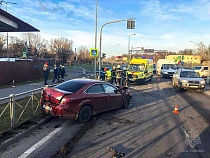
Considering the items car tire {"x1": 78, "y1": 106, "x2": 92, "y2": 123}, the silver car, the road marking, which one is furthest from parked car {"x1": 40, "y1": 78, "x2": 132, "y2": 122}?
the silver car

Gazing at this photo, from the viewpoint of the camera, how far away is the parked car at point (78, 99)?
6.10 m

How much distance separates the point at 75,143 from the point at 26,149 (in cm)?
113

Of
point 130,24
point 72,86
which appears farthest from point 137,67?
point 72,86

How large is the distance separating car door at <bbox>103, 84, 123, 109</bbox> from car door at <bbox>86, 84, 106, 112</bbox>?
25 cm

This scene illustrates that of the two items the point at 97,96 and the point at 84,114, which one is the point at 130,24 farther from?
the point at 84,114

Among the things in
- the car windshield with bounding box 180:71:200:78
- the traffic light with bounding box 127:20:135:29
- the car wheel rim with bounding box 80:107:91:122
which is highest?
the traffic light with bounding box 127:20:135:29

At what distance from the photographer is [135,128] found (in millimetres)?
6066

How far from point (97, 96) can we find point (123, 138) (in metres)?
2.24

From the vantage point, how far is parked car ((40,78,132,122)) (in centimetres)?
610

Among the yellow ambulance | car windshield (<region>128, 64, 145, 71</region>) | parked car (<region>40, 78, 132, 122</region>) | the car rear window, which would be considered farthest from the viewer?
car windshield (<region>128, 64, 145, 71</region>)

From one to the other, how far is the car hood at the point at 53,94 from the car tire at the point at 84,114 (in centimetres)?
78

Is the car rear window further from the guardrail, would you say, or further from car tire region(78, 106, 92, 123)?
the guardrail

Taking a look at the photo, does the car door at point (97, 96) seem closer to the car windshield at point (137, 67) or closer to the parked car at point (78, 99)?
the parked car at point (78, 99)

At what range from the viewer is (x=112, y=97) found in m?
7.88
